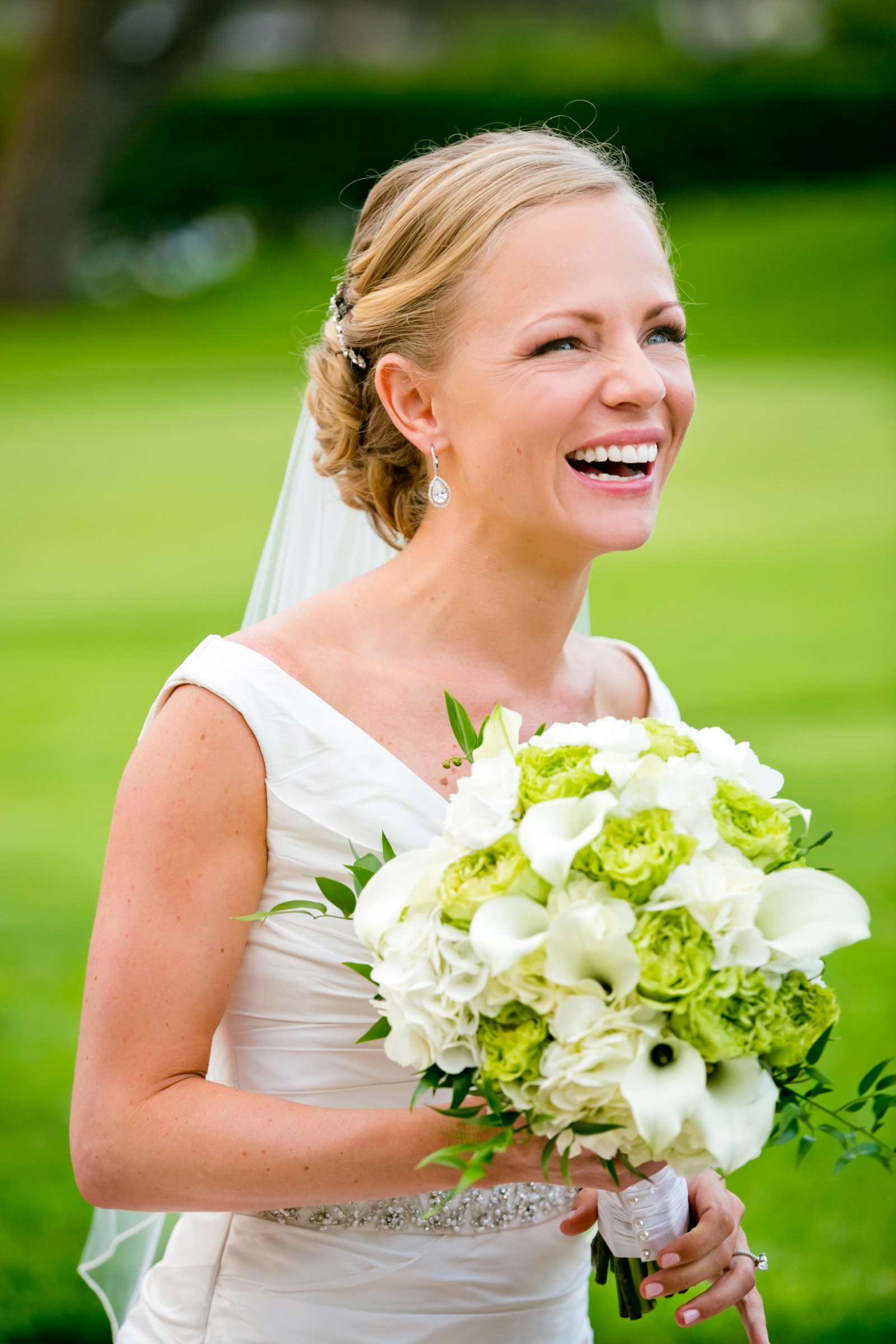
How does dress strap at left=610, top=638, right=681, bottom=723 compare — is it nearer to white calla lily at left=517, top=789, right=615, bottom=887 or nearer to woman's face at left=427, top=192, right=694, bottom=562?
woman's face at left=427, top=192, right=694, bottom=562

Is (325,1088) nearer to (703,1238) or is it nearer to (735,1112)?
(703,1238)

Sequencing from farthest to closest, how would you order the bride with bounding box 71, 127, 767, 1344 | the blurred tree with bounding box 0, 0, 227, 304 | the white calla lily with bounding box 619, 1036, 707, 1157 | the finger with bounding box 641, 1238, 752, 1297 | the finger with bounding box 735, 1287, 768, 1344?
the blurred tree with bounding box 0, 0, 227, 304 < the finger with bounding box 735, 1287, 768, 1344 < the finger with bounding box 641, 1238, 752, 1297 < the bride with bounding box 71, 127, 767, 1344 < the white calla lily with bounding box 619, 1036, 707, 1157

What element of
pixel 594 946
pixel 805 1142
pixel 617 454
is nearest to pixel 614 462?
pixel 617 454

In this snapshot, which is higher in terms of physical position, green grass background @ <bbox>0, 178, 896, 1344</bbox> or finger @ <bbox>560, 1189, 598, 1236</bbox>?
green grass background @ <bbox>0, 178, 896, 1344</bbox>

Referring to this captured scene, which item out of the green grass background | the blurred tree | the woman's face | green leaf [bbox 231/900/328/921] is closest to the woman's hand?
green leaf [bbox 231/900/328/921]

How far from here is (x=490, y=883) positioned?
1.77 meters

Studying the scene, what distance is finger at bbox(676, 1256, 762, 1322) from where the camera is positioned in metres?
2.24

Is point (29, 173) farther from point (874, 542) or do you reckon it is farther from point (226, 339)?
point (874, 542)

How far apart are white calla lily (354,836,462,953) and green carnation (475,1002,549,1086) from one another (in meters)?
0.16

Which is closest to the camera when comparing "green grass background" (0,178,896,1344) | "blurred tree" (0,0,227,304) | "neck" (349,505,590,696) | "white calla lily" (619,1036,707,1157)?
"white calla lily" (619,1036,707,1157)

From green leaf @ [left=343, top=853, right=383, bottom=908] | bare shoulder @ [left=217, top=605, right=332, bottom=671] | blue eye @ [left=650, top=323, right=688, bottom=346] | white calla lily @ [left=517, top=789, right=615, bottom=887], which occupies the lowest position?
green leaf @ [left=343, top=853, right=383, bottom=908]

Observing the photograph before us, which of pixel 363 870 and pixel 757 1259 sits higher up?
pixel 363 870

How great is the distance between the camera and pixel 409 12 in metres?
34.9

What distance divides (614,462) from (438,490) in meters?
0.33
